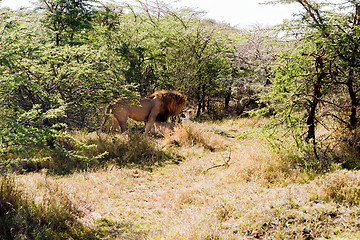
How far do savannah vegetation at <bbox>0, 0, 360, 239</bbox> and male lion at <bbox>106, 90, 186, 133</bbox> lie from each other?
521 mm

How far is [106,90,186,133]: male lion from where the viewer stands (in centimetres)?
874

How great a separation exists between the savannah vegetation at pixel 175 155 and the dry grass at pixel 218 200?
21 millimetres

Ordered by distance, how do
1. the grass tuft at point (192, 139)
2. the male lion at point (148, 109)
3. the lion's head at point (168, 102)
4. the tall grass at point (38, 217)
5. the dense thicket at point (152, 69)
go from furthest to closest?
the lion's head at point (168, 102)
the male lion at point (148, 109)
the grass tuft at point (192, 139)
the dense thicket at point (152, 69)
the tall grass at point (38, 217)

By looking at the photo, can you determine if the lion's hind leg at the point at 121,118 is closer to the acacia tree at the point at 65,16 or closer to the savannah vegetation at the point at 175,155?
the savannah vegetation at the point at 175,155

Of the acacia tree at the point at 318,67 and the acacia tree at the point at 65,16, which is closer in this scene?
the acacia tree at the point at 318,67

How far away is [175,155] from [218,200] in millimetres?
3456

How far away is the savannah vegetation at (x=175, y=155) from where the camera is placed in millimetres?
3883

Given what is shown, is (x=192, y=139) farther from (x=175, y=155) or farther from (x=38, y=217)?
(x=38, y=217)

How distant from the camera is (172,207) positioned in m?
4.73

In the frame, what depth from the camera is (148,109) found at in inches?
367

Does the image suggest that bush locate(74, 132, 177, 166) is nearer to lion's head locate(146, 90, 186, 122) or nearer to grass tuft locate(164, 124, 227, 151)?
grass tuft locate(164, 124, 227, 151)

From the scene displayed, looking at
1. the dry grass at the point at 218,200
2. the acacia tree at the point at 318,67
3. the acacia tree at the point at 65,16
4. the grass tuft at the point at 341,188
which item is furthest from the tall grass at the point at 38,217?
the acacia tree at the point at 65,16

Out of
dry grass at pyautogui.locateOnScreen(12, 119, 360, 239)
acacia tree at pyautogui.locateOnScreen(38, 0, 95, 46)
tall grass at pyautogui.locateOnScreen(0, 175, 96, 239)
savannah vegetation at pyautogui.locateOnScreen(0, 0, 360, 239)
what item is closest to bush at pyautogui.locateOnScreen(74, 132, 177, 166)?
savannah vegetation at pyautogui.locateOnScreen(0, 0, 360, 239)

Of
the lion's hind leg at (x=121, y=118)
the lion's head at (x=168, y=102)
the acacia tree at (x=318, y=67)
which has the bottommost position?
the lion's hind leg at (x=121, y=118)
